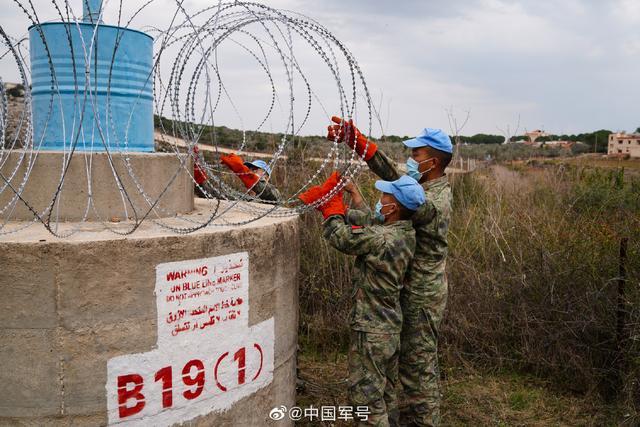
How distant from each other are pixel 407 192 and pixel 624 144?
10.3 metres

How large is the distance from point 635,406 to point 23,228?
4.46 metres

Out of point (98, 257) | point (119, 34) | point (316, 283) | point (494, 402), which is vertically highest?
point (119, 34)

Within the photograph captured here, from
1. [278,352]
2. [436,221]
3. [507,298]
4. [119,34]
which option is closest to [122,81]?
[119,34]

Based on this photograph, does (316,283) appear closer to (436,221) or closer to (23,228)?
(436,221)

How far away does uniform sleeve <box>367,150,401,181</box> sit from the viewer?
13.2ft

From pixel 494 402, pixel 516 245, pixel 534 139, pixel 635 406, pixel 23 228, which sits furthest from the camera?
pixel 534 139

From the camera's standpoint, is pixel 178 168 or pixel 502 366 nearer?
pixel 178 168

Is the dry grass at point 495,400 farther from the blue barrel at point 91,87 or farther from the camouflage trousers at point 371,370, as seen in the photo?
the blue barrel at point 91,87

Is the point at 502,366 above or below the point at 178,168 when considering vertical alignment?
below

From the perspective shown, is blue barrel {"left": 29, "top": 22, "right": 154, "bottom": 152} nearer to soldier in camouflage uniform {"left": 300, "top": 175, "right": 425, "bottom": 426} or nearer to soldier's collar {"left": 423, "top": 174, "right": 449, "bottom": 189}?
soldier in camouflage uniform {"left": 300, "top": 175, "right": 425, "bottom": 426}

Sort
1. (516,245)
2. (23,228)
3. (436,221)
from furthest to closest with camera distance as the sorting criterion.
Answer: (516,245) → (436,221) → (23,228)

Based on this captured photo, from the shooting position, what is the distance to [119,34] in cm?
330

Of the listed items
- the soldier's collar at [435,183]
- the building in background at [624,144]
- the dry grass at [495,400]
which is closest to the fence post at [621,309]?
the dry grass at [495,400]

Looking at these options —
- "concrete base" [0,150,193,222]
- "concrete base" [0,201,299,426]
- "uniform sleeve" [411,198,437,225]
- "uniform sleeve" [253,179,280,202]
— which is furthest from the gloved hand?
"uniform sleeve" [253,179,280,202]
